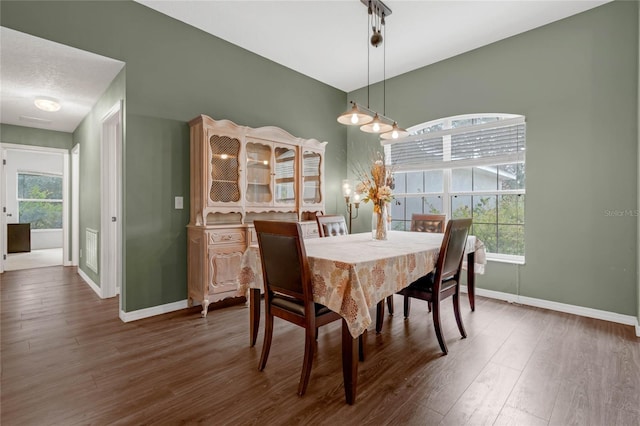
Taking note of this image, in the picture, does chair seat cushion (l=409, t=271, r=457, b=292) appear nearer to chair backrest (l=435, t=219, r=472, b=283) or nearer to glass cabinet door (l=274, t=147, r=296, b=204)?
chair backrest (l=435, t=219, r=472, b=283)

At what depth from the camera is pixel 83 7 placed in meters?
2.69

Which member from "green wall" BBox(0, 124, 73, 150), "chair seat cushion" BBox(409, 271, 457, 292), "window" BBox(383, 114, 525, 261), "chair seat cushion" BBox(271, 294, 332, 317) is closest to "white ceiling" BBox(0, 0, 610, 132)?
"green wall" BBox(0, 124, 73, 150)

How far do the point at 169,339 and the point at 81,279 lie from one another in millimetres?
3032

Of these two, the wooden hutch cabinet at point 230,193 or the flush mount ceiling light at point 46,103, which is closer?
the wooden hutch cabinet at point 230,193

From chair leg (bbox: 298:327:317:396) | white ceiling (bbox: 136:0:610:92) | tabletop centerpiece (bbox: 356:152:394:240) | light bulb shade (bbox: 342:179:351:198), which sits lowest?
chair leg (bbox: 298:327:317:396)

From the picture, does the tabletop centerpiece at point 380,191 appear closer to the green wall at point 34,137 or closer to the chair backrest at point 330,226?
the chair backrest at point 330,226

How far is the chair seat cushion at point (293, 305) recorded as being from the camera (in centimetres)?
181

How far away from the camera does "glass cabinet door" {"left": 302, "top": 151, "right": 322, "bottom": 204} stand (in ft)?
13.7

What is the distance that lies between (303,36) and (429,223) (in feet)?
8.39

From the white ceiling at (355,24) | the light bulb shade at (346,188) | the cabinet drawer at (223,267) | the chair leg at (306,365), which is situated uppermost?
the white ceiling at (355,24)

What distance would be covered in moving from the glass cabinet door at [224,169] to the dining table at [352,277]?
123 centimetres

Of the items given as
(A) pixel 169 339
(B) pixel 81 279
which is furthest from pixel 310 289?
(B) pixel 81 279

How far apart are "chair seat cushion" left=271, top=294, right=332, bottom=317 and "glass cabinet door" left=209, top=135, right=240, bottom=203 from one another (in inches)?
64.4

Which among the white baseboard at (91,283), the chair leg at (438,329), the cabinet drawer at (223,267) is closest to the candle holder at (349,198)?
the cabinet drawer at (223,267)
